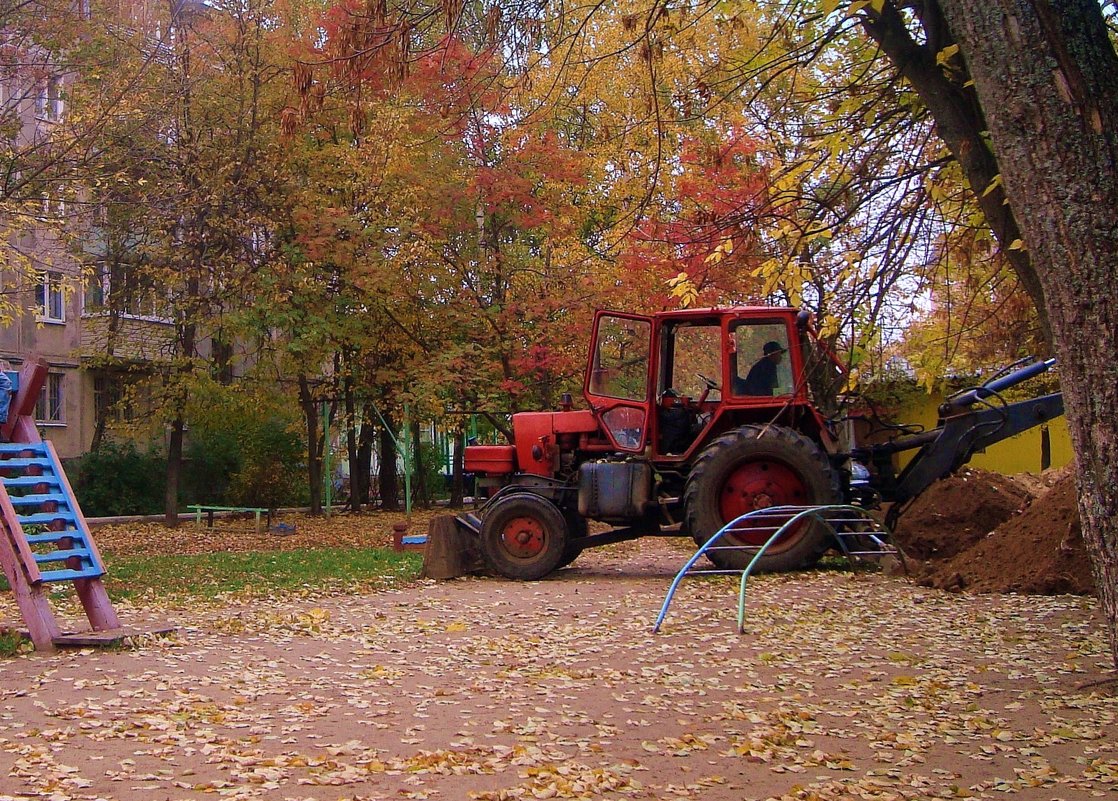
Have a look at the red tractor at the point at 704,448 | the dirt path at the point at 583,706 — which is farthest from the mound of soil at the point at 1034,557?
the red tractor at the point at 704,448

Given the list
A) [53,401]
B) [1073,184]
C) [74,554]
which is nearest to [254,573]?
[74,554]

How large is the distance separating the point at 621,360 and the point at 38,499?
283 inches

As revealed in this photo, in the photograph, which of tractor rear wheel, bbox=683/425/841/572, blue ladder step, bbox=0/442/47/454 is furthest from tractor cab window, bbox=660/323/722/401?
blue ladder step, bbox=0/442/47/454

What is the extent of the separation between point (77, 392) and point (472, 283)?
1617 cm

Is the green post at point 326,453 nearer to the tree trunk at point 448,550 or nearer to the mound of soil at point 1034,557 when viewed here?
the tree trunk at point 448,550

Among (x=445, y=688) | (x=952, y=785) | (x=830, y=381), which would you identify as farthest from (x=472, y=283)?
(x=952, y=785)

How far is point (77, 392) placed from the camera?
35.0 meters

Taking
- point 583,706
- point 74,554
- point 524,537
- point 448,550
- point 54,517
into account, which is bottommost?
point 583,706

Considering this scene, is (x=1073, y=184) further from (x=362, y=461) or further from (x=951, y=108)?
(x=362, y=461)

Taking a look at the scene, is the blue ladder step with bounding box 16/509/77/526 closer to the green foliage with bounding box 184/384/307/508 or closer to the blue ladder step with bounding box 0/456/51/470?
the blue ladder step with bounding box 0/456/51/470

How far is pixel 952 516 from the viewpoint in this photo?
Answer: 1420 cm

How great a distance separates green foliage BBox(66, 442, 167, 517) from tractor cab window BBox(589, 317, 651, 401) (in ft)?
61.5

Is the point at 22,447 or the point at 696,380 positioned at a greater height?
the point at 696,380

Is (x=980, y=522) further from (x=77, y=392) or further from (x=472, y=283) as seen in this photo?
(x=77, y=392)
